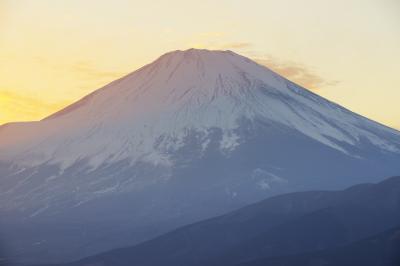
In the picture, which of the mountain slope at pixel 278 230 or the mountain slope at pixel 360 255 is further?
the mountain slope at pixel 278 230

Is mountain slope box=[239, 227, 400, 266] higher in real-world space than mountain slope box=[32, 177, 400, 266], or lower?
lower

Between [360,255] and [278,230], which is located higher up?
[278,230]

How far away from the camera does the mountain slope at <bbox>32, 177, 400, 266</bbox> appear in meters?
132

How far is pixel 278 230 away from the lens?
456 ft

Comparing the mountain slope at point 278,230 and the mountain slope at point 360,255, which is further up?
the mountain slope at point 278,230

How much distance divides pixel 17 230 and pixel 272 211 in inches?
2574

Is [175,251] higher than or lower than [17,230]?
lower

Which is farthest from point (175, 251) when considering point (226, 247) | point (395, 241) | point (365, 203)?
point (395, 241)

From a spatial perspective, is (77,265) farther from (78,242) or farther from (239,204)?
(239,204)

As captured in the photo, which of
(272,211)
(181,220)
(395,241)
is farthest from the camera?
(181,220)

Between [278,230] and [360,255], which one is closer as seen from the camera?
[360,255]

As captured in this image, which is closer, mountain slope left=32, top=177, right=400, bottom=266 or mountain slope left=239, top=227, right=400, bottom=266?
mountain slope left=239, top=227, right=400, bottom=266

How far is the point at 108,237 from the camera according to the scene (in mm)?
177375

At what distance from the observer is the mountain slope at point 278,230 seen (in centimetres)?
13238
